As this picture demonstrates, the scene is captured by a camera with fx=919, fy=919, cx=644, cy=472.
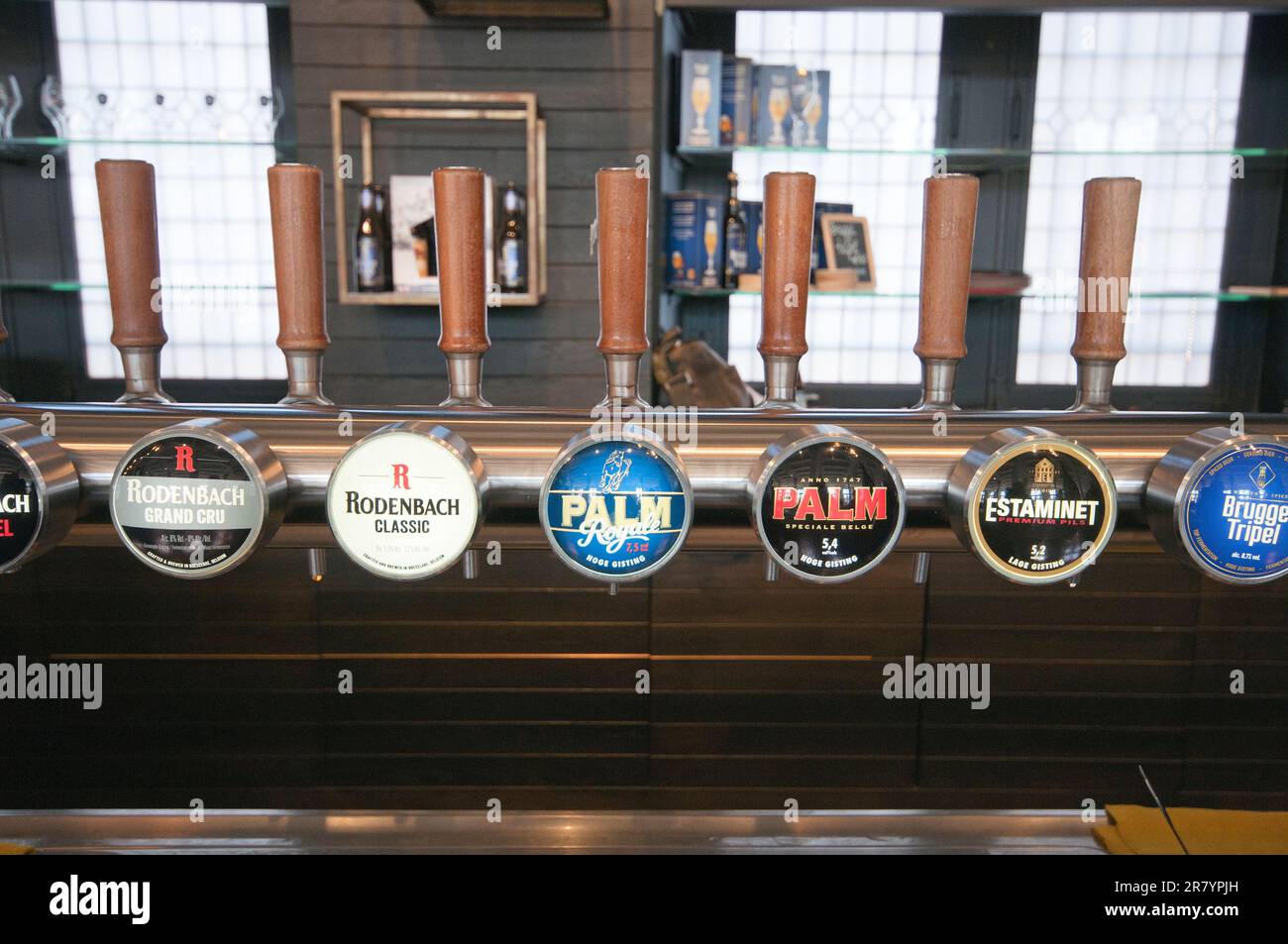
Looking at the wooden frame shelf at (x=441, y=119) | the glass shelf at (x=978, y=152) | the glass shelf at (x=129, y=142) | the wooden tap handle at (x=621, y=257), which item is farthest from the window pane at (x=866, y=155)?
the wooden tap handle at (x=621, y=257)

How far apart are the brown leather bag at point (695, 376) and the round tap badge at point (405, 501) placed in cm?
196

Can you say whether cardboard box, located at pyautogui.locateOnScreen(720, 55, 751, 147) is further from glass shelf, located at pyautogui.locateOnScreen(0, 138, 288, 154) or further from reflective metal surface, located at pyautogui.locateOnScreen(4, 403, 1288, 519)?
reflective metal surface, located at pyautogui.locateOnScreen(4, 403, 1288, 519)

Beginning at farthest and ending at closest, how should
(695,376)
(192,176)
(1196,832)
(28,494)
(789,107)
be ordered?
(192,176), (789,107), (695,376), (1196,832), (28,494)

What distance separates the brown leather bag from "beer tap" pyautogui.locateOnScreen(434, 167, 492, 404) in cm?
185

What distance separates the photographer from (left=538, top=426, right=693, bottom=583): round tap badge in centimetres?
78

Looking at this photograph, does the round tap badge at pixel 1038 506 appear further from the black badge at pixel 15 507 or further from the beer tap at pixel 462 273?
the black badge at pixel 15 507

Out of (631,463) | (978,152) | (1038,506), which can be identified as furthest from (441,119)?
(1038,506)

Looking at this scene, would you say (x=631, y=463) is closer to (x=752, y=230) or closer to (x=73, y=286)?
(x=752, y=230)

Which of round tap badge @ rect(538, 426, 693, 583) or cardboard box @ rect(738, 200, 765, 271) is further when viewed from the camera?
cardboard box @ rect(738, 200, 765, 271)

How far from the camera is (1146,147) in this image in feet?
10.2

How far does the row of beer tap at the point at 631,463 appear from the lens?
0.78 m

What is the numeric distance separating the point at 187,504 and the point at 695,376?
2179mm

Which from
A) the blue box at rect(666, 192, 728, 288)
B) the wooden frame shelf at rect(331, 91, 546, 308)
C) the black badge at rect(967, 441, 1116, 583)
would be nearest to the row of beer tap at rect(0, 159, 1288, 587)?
the black badge at rect(967, 441, 1116, 583)
